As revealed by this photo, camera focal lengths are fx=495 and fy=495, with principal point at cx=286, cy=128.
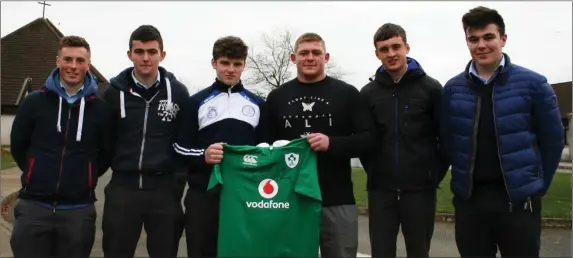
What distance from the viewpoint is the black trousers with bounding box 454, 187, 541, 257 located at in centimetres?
393

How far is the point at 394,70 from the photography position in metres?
4.48

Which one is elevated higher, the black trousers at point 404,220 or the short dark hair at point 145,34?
the short dark hair at point 145,34

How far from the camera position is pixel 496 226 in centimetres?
404

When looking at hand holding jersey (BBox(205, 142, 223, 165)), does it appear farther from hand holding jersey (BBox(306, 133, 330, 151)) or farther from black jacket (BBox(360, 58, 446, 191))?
black jacket (BBox(360, 58, 446, 191))

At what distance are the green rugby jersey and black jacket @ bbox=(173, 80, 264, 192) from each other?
373 millimetres

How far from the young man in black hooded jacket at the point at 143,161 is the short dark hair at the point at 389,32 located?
191 cm

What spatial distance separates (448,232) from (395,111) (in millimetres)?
8280

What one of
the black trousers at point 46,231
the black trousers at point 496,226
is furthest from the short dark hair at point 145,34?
the black trousers at point 496,226

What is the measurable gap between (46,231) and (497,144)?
12.4 ft

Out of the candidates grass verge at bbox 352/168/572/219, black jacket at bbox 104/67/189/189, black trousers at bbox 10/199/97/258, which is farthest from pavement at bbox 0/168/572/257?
black jacket at bbox 104/67/189/189

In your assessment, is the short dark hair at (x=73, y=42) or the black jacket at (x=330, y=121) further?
the short dark hair at (x=73, y=42)

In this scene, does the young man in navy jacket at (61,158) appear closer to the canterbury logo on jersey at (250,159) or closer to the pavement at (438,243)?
the canterbury logo on jersey at (250,159)

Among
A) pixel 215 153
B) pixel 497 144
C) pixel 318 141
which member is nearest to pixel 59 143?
pixel 215 153

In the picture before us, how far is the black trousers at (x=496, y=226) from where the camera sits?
3926 mm
